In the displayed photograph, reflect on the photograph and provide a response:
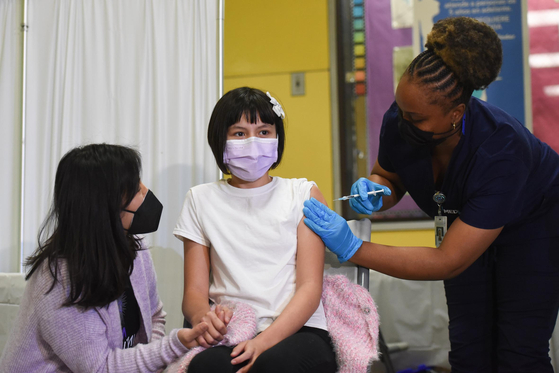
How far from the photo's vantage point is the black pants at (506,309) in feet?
4.69

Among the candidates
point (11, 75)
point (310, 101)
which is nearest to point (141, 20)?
point (11, 75)

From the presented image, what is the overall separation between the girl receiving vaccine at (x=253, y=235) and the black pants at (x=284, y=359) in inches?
1.7

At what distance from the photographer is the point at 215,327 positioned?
117cm

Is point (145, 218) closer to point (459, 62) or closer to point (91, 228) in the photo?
point (91, 228)

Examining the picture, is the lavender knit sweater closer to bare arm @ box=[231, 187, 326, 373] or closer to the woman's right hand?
the woman's right hand

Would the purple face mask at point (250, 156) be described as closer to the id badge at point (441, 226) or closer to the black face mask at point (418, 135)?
the black face mask at point (418, 135)

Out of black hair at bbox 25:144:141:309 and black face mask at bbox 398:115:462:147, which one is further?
black face mask at bbox 398:115:462:147

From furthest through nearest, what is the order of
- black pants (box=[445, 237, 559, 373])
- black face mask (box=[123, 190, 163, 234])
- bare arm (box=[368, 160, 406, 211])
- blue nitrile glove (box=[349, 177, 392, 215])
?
bare arm (box=[368, 160, 406, 211])
blue nitrile glove (box=[349, 177, 392, 215])
black pants (box=[445, 237, 559, 373])
black face mask (box=[123, 190, 163, 234])

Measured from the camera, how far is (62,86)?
7.77 ft

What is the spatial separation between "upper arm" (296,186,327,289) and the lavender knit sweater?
1.32 ft

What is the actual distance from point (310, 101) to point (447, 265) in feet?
4.90

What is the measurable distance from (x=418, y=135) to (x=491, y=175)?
236mm

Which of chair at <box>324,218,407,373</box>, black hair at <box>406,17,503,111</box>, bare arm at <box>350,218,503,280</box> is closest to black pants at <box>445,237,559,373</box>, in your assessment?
bare arm at <box>350,218,503,280</box>

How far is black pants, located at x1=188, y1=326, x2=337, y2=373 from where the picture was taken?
109 centimetres
